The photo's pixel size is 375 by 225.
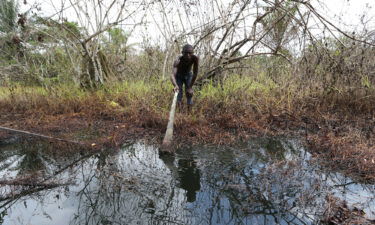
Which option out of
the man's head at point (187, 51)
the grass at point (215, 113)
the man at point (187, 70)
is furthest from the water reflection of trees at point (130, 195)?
the man's head at point (187, 51)

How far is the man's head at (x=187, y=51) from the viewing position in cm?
432

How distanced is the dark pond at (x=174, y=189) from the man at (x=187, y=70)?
5.42 ft

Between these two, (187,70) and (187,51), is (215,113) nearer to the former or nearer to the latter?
(187,70)

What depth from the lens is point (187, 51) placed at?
432cm

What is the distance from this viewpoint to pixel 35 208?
222 centimetres

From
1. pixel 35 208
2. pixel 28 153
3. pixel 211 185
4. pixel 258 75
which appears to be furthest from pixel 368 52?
pixel 28 153

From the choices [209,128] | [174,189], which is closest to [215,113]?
[209,128]

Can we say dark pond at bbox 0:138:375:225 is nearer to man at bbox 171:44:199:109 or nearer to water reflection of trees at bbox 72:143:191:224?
water reflection of trees at bbox 72:143:191:224

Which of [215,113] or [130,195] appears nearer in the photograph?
[130,195]

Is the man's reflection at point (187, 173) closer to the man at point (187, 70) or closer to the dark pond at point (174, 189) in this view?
the dark pond at point (174, 189)

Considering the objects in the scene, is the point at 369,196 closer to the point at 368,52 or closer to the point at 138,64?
the point at 368,52

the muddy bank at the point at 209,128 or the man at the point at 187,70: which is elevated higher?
the man at the point at 187,70

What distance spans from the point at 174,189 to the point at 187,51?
2.68 meters

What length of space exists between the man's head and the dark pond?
1.91 meters
